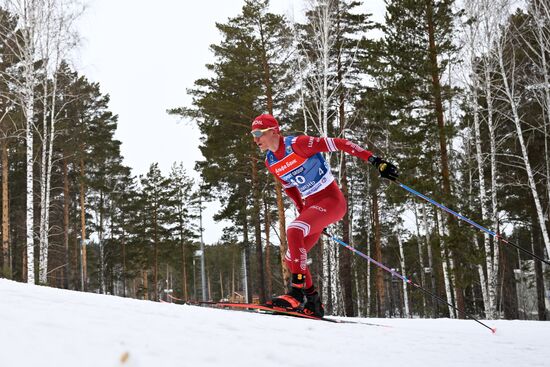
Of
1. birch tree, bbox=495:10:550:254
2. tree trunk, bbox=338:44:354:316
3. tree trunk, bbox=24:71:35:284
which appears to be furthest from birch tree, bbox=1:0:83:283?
birch tree, bbox=495:10:550:254

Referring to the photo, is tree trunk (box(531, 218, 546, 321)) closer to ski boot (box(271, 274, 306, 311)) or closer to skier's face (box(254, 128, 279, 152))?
ski boot (box(271, 274, 306, 311))

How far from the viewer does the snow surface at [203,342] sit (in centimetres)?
201

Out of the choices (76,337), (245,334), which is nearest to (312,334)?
(245,334)

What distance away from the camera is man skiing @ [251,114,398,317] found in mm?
4984

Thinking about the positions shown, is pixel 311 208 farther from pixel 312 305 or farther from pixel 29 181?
pixel 29 181

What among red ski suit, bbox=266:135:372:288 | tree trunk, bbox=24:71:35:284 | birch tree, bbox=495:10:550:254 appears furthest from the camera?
birch tree, bbox=495:10:550:254

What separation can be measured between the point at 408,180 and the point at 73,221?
26035mm

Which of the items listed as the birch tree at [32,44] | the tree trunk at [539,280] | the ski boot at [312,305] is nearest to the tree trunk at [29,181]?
the birch tree at [32,44]

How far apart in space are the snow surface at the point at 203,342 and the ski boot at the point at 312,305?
93 centimetres

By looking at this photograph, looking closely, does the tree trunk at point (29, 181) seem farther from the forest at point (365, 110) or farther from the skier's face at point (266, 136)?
the skier's face at point (266, 136)

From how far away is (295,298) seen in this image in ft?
16.8

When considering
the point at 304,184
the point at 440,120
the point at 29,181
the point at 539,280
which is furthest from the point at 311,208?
the point at 539,280

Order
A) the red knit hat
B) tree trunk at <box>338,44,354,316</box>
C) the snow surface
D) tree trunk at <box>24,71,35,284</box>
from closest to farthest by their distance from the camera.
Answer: the snow surface < the red knit hat < tree trunk at <box>24,71,35,284</box> < tree trunk at <box>338,44,354,316</box>

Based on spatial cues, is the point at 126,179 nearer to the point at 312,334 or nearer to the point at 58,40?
the point at 58,40
